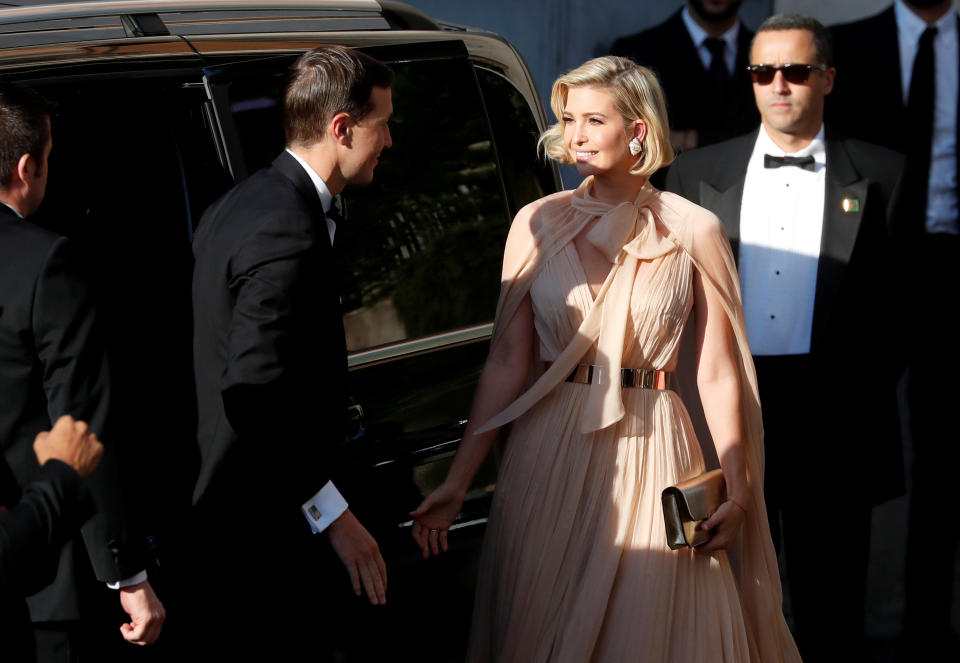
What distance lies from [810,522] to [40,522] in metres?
2.83

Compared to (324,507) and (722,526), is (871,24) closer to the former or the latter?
(722,526)

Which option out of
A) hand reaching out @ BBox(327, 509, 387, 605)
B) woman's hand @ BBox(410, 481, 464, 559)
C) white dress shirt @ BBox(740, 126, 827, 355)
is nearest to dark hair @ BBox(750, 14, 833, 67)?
white dress shirt @ BBox(740, 126, 827, 355)

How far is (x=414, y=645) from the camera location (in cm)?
350

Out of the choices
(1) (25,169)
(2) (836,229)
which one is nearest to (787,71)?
(2) (836,229)

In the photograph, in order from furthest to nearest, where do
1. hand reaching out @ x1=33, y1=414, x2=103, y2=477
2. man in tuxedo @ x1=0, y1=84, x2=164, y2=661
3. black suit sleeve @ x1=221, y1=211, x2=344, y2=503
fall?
black suit sleeve @ x1=221, y1=211, x2=344, y2=503
man in tuxedo @ x1=0, y1=84, x2=164, y2=661
hand reaching out @ x1=33, y1=414, x2=103, y2=477

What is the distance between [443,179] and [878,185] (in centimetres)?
150

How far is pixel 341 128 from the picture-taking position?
9.79 ft

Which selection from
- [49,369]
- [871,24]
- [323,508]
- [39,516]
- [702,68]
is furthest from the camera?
[702,68]

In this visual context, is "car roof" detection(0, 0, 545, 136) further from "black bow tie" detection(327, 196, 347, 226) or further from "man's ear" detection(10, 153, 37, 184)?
"black bow tie" detection(327, 196, 347, 226)

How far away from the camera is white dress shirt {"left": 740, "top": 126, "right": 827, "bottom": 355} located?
4.07 metres

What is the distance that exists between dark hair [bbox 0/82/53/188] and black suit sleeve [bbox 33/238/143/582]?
22cm

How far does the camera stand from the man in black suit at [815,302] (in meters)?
4.04

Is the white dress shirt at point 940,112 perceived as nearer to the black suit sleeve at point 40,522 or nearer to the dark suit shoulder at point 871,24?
the dark suit shoulder at point 871,24

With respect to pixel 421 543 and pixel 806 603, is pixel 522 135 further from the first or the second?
pixel 806 603
